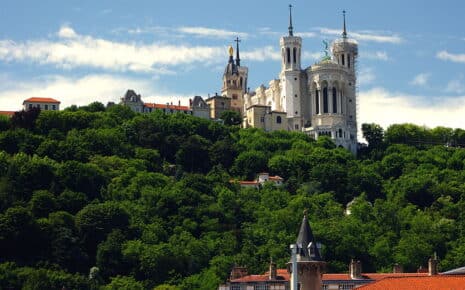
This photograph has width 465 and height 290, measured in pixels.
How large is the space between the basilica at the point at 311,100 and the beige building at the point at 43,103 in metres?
30.5

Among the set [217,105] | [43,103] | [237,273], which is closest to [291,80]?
[217,105]

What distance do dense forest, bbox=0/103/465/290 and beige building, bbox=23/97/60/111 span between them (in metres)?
8.99

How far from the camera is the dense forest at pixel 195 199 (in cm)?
11100

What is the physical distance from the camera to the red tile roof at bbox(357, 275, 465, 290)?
62500 mm

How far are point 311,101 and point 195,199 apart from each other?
5146 cm

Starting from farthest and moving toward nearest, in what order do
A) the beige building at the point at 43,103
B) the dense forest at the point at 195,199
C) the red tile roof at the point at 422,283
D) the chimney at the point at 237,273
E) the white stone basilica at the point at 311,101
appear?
the beige building at the point at 43,103 → the white stone basilica at the point at 311,101 → the dense forest at the point at 195,199 → the chimney at the point at 237,273 → the red tile roof at the point at 422,283

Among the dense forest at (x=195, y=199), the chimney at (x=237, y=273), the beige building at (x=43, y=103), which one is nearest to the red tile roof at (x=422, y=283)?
the chimney at (x=237, y=273)

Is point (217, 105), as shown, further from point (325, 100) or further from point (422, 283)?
point (422, 283)

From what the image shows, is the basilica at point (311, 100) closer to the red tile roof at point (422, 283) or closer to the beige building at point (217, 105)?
the beige building at point (217, 105)

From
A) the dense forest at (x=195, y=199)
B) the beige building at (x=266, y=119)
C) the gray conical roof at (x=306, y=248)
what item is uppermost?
the beige building at (x=266, y=119)

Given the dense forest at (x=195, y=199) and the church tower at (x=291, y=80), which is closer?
the dense forest at (x=195, y=199)

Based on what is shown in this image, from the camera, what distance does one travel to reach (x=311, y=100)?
179 metres

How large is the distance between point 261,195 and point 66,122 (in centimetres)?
3516

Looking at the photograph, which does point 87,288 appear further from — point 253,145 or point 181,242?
point 253,145
